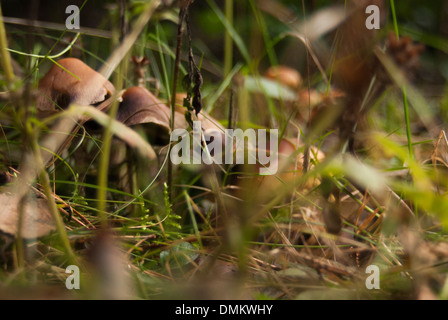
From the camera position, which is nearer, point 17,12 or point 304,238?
point 304,238

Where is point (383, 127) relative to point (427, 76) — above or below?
below

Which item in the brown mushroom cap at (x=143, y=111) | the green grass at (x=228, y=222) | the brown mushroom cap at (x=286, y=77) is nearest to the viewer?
the green grass at (x=228, y=222)


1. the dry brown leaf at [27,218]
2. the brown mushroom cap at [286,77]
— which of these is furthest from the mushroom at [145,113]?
the brown mushroom cap at [286,77]

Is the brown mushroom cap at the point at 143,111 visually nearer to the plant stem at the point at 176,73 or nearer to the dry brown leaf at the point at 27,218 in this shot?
the plant stem at the point at 176,73

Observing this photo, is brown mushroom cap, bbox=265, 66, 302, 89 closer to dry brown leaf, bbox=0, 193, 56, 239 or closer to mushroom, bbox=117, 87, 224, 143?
mushroom, bbox=117, 87, 224, 143

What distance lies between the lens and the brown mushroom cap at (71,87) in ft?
2.43

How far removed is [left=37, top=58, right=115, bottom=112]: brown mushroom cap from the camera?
742 mm

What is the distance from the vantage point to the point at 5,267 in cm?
50

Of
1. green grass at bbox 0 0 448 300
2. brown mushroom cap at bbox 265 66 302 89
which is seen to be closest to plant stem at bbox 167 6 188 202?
green grass at bbox 0 0 448 300

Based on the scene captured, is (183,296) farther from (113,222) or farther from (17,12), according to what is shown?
(17,12)

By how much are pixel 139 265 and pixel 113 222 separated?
127mm

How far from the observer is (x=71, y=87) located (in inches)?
29.6

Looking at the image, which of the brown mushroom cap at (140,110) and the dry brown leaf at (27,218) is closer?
Result: the dry brown leaf at (27,218)
